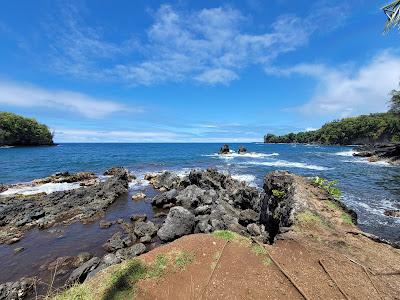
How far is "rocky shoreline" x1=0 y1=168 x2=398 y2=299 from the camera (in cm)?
1273

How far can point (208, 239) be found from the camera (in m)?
10.0

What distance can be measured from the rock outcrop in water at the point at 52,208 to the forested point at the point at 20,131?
350ft

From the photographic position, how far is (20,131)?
118438 mm

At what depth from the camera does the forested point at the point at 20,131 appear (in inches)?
4391

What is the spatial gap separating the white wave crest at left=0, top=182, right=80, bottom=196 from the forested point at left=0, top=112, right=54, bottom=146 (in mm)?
99396

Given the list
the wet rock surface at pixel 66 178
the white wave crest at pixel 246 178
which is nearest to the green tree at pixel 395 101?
the white wave crest at pixel 246 178

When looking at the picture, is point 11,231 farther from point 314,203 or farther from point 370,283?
point 370,283

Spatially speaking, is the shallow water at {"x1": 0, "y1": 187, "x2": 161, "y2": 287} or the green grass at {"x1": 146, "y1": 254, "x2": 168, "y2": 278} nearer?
the green grass at {"x1": 146, "y1": 254, "x2": 168, "y2": 278}

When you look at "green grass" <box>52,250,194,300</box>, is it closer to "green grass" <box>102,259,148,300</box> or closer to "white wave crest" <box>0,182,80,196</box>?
"green grass" <box>102,259,148,300</box>

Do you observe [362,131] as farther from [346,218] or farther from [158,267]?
[158,267]

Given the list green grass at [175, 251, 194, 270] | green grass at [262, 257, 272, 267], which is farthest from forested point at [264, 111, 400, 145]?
green grass at [175, 251, 194, 270]

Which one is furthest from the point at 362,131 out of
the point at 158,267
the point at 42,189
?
the point at 158,267

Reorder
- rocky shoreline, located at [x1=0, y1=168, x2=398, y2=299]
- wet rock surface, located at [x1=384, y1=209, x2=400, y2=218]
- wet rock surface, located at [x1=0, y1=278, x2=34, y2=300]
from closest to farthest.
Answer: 1. wet rock surface, located at [x1=0, y1=278, x2=34, y2=300]
2. rocky shoreline, located at [x1=0, y1=168, x2=398, y2=299]
3. wet rock surface, located at [x1=384, y1=209, x2=400, y2=218]

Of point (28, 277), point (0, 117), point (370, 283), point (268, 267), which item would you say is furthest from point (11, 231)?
point (0, 117)
